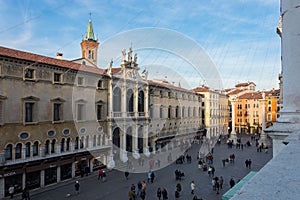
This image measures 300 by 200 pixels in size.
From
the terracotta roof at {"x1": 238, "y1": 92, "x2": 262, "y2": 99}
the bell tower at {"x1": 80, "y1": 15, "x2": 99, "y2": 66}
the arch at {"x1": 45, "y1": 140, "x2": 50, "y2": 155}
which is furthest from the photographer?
the terracotta roof at {"x1": 238, "y1": 92, "x2": 262, "y2": 99}

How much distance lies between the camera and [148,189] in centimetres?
1892

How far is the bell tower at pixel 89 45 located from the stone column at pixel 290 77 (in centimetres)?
4057

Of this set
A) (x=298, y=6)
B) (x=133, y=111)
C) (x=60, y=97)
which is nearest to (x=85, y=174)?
(x=60, y=97)

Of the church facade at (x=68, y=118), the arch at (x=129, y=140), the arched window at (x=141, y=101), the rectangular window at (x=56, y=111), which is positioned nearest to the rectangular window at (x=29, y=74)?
the church facade at (x=68, y=118)

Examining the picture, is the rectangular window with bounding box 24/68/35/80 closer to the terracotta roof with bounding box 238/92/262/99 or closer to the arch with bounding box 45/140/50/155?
the arch with bounding box 45/140/50/155

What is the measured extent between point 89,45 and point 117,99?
69.4 ft

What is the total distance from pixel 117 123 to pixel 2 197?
12.5m

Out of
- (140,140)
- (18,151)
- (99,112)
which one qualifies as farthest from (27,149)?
(140,140)

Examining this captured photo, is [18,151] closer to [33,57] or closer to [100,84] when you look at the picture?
[33,57]

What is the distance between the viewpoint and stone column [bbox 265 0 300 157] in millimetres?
5590

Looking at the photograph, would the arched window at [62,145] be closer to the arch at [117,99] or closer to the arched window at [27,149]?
the arched window at [27,149]

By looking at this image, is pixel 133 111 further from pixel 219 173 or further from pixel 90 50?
pixel 90 50

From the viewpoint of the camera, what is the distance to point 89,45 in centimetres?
4497

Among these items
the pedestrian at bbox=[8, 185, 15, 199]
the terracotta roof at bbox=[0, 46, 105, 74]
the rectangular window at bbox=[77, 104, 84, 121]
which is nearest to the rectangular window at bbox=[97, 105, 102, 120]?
the rectangular window at bbox=[77, 104, 84, 121]
